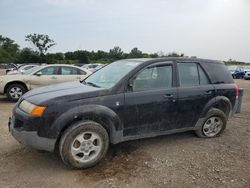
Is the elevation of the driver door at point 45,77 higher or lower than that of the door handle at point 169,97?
higher

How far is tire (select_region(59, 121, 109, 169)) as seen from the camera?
12.2 feet

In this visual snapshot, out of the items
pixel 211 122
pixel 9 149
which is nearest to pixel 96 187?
pixel 9 149

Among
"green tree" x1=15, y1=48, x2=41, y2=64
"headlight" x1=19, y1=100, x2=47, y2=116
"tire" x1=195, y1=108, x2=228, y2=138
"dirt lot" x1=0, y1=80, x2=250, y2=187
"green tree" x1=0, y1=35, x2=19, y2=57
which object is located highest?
"green tree" x1=0, y1=35, x2=19, y2=57

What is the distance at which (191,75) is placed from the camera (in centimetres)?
502

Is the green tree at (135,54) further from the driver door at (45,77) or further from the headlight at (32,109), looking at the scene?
the headlight at (32,109)

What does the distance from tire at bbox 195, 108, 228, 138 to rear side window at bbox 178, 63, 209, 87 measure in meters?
0.63

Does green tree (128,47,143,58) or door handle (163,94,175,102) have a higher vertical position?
green tree (128,47,143,58)

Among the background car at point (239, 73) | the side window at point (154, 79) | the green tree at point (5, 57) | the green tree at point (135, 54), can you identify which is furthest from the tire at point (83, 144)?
the green tree at point (5, 57)

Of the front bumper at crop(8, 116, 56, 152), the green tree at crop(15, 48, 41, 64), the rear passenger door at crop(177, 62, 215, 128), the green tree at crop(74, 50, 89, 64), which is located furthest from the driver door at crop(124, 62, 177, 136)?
the green tree at crop(74, 50, 89, 64)

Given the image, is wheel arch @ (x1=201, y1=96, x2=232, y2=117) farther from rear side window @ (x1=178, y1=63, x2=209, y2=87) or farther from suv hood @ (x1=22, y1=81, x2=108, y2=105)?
suv hood @ (x1=22, y1=81, x2=108, y2=105)

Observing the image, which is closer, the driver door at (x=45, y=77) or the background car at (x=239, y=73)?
the driver door at (x=45, y=77)

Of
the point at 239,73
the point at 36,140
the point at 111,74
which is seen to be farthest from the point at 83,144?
the point at 239,73

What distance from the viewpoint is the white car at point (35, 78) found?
9.59m

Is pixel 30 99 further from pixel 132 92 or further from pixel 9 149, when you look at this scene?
pixel 132 92
